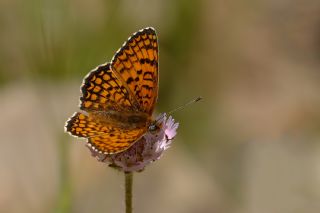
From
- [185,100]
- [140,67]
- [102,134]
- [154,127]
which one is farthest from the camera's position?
[185,100]

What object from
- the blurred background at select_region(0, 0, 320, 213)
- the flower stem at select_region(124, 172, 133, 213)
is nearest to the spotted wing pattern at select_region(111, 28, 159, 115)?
the flower stem at select_region(124, 172, 133, 213)

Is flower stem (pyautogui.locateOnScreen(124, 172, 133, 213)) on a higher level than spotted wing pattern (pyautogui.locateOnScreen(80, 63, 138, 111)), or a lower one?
lower

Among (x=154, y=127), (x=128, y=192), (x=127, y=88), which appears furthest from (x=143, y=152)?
(x=127, y=88)

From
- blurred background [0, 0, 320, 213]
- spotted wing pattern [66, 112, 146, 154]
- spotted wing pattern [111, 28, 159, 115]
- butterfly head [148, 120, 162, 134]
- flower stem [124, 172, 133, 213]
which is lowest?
blurred background [0, 0, 320, 213]

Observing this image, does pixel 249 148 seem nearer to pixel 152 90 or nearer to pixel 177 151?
pixel 177 151

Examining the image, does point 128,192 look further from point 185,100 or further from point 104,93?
point 185,100

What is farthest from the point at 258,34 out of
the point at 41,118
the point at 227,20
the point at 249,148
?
the point at 41,118

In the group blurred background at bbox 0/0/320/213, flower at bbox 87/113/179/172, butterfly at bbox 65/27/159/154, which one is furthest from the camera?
blurred background at bbox 0/0/320/213

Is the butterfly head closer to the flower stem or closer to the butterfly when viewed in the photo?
the butterfly
